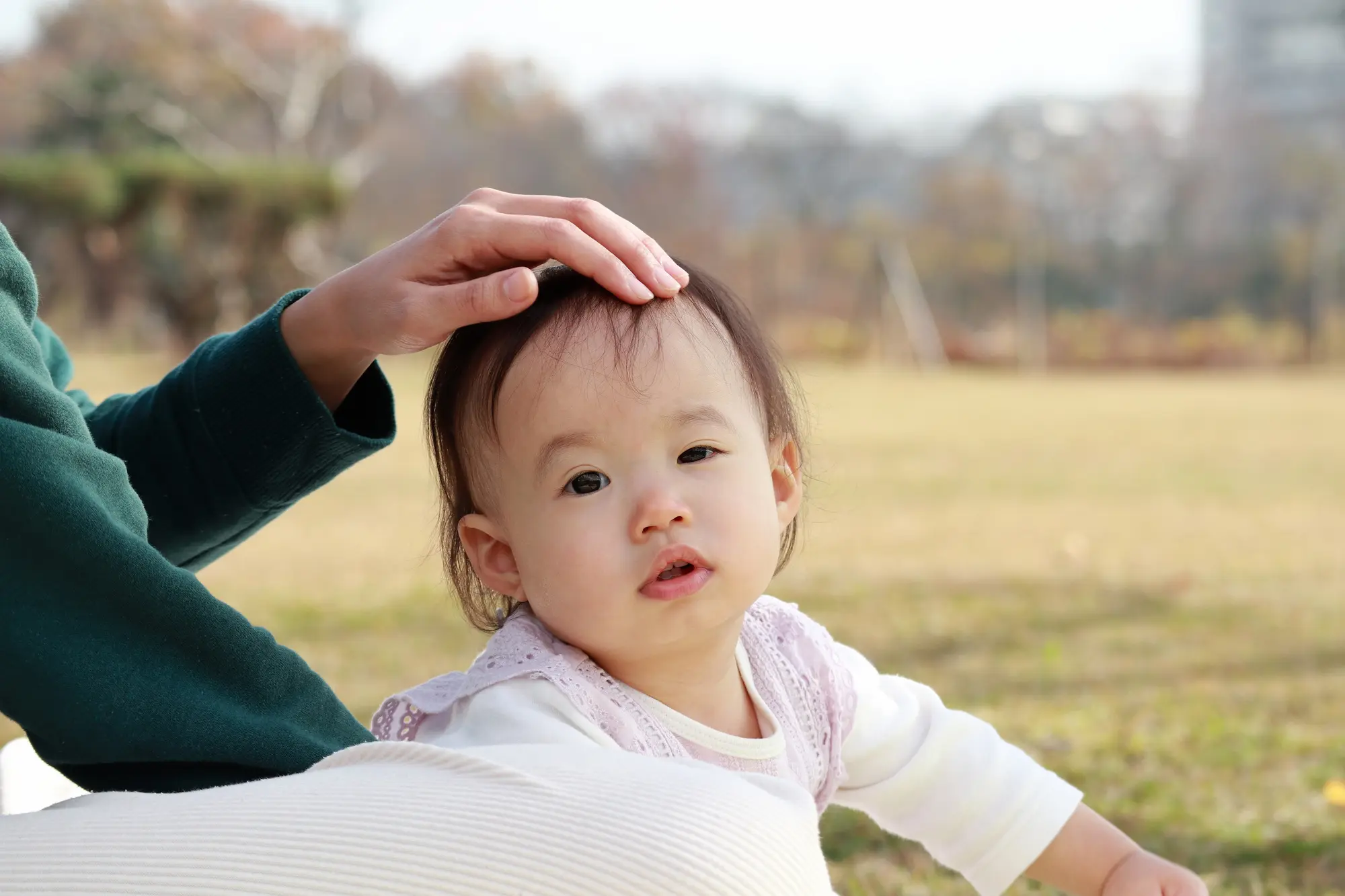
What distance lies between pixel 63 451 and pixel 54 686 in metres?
0.16

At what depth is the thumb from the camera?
1137 mm

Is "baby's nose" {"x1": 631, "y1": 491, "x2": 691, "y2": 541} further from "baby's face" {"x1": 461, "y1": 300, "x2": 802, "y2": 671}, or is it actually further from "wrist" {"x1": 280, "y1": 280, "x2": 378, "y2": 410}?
"wrist" {"x1": 280, "y1": 280, "x2": 378, "y2": 410}

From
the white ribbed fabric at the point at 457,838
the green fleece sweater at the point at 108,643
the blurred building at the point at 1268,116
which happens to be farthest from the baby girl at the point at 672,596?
the blurred building at the point at 1268,116

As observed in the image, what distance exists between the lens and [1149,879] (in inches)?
50.4

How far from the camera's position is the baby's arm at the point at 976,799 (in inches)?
52.3

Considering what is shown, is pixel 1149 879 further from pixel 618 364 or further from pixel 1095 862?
pixel 618 364

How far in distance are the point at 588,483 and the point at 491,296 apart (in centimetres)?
17

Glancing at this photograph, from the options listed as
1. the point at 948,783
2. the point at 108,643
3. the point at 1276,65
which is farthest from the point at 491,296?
the point at 1276,65

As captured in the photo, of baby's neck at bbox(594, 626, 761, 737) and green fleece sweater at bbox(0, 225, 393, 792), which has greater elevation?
green fleece sweater at bbox(0, 225, 393, 792)

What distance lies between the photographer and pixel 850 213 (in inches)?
939

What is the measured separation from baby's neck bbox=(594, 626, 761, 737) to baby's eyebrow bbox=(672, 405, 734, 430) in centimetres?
18

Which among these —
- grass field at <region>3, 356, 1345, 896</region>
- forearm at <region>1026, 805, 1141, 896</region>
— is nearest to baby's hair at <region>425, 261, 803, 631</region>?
grass field at <region>3, 356, 1345, 896</region>

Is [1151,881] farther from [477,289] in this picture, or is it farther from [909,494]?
[909,494]

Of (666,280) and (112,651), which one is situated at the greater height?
(666,280)
